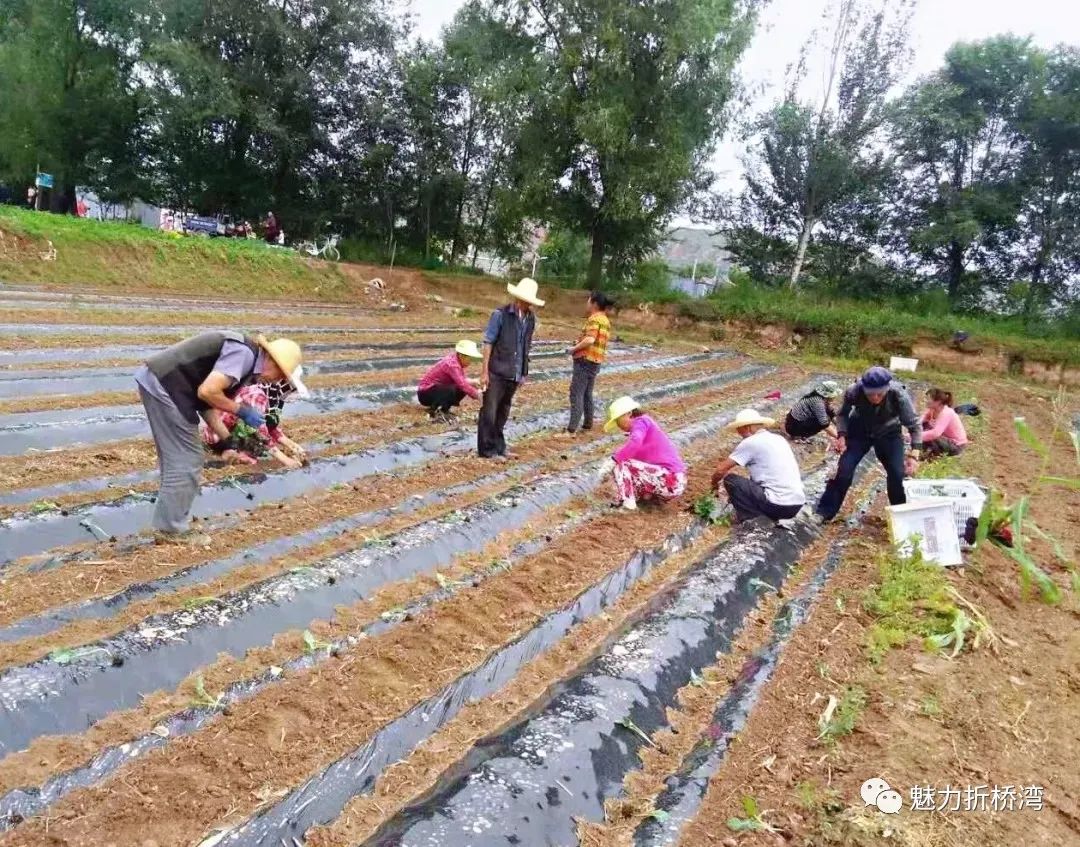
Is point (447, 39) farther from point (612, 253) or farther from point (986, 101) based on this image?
point (986, 101)

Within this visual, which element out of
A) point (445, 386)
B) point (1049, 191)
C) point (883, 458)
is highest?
point (1049, 191)

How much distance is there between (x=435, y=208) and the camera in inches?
1070

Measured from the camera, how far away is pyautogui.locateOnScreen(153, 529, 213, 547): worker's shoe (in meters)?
4.39

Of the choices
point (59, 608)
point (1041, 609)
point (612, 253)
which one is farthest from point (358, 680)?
point (612, 253)

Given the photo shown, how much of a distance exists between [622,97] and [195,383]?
19.4 metres

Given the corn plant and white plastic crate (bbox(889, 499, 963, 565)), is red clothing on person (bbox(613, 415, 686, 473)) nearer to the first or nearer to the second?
white plastic crate (bbox(889, 499, 963, 565))

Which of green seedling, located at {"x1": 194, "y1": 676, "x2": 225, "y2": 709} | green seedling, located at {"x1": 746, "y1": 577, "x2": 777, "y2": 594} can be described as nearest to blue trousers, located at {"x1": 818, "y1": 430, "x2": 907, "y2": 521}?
green seedling, located at {"x1": 746, "y1": 577, "x2": 777, "y2": 594}

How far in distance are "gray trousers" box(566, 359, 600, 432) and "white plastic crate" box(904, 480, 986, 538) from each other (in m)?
3.37

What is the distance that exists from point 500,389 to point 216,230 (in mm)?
21619

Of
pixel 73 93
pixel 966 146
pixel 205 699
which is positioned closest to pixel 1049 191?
pixel 966 146

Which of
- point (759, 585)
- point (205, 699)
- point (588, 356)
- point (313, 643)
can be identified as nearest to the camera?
point (205, 699)

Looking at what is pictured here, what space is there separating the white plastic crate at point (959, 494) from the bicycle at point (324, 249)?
20.9 metres

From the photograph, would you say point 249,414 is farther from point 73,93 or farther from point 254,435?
point 73,93

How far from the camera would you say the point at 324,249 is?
25031 mm
